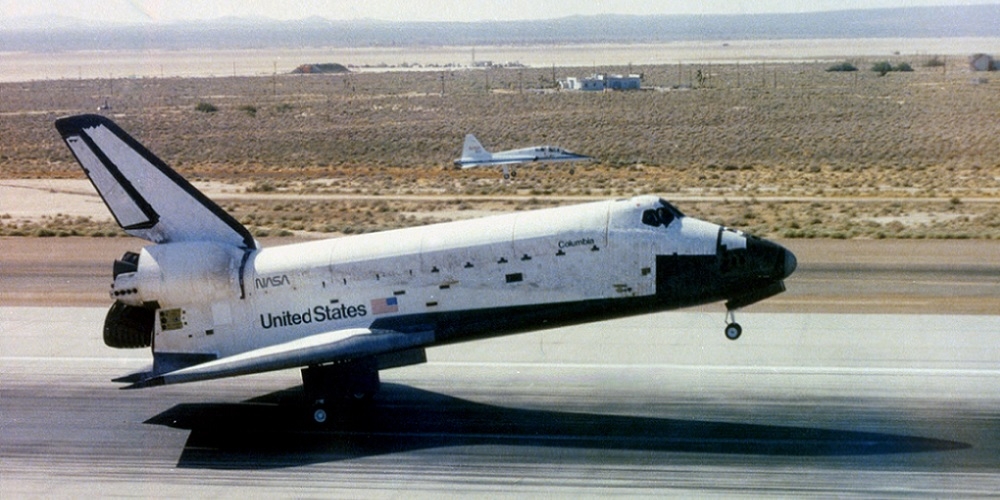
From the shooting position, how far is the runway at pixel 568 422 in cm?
1614

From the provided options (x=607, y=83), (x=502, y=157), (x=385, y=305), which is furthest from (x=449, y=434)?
(x=607, y=83)

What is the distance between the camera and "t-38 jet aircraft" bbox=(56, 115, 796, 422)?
60.9 ft

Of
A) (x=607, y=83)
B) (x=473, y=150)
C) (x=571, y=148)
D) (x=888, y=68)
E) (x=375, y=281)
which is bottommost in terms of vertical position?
(x=571, y=148)

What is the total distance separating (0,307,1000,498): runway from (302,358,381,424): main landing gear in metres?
0.41

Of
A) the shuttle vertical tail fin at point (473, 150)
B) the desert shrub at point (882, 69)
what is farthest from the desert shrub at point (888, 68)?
the shuttle vertical tail fin at point (473, 150)

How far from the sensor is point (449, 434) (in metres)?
18.4

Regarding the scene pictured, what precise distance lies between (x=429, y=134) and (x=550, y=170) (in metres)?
22.7

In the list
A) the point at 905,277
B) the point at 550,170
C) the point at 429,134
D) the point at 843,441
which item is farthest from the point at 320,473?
the point at 429,134

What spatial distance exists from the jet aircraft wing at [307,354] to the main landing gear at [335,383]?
0.53 metres

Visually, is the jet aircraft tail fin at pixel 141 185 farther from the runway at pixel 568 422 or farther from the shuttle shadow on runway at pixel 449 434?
the shuttle shadow on runway at pixel 449 434

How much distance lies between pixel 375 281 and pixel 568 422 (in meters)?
4.32

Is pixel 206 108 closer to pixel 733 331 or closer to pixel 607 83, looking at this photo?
pixel 607 83

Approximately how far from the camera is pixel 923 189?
54.3 metres

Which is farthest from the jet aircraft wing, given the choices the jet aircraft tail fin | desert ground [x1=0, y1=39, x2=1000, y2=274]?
desert ground [x1=0, y1=39, x2=1000, y2=274]
